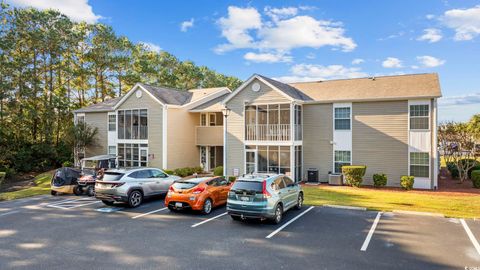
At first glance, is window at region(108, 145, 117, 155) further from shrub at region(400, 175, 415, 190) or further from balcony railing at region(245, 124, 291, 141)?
shrub at region(400, 175, 415, 190)

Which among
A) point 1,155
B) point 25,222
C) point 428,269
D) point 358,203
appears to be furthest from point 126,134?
point 428,269

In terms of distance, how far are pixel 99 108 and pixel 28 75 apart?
10.2 metres

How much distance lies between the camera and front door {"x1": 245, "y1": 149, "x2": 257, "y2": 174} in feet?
74.4

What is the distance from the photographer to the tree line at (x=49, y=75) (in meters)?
31.7

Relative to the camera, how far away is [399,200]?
49.9ft

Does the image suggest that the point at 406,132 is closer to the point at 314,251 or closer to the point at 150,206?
the point at 314,251

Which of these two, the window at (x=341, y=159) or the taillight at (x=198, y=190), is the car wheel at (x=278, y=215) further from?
the window at (x=341, y=159)

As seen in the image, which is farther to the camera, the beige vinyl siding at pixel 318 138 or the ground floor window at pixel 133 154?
the ground floor window at pixel 133 154

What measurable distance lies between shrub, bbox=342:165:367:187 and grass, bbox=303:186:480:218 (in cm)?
71

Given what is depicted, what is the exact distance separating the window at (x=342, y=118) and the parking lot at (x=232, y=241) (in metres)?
9.26

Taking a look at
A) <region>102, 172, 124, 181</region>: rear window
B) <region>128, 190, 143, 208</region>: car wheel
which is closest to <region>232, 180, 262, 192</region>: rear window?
<region>128, 190, 143, 208</region>: car wheel

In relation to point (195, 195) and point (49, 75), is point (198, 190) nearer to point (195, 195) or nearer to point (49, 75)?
point (195, 195)

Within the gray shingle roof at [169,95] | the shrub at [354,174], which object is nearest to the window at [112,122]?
the gray shingle roof at [169,95]

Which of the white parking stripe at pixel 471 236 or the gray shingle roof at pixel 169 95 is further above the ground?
the gray shingle roof at pixel 169 95
